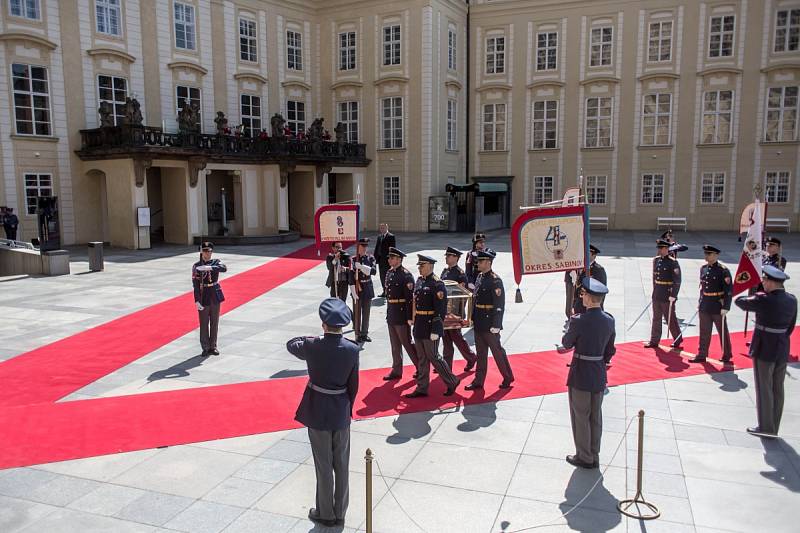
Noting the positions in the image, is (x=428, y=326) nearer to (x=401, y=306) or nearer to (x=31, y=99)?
(x=401, y=306)

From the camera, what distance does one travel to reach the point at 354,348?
576 centimetres

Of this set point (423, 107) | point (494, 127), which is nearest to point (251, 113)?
point (423, 107)

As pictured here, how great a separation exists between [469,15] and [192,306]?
28.0 m

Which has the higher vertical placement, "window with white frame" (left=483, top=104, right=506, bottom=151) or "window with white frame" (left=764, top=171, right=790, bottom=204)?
"window with white frame" (left=483, top=104, right=506, bottom=151)

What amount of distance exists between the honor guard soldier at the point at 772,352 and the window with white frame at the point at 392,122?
2889 centimetres

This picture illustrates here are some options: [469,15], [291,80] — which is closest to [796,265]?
[469,15]

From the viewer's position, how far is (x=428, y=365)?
29.4 feet

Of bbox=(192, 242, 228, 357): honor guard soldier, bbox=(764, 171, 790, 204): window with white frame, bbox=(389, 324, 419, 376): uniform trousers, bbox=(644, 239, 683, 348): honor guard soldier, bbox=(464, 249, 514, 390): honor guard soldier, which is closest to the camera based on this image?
bbox=(464, 249, 514, 390): honor guard soldier

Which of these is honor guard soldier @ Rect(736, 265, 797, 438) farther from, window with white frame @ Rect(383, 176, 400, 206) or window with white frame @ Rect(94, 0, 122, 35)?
window with white frame @ Rect(383, 176, 400, 206)

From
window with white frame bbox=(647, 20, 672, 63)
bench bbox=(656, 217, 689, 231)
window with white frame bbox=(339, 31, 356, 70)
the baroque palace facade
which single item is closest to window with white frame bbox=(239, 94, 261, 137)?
the baroque palace facade

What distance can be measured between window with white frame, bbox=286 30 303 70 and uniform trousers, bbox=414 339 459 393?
29617 mm

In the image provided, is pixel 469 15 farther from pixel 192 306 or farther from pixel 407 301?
pixel 407 301

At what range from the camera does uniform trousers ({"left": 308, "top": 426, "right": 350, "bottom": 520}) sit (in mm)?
5664

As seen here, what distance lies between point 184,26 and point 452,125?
1491 centimetres
